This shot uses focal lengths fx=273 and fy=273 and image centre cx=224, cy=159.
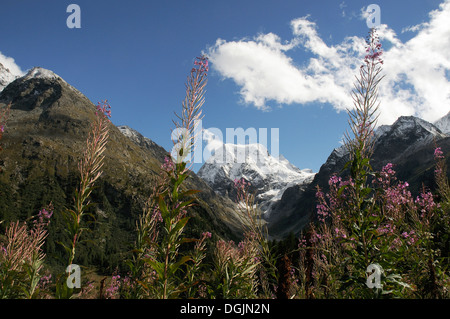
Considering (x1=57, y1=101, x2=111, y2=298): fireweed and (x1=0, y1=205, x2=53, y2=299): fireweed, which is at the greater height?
(x1=57, y1=101, x2=111, y2=298): fireweed

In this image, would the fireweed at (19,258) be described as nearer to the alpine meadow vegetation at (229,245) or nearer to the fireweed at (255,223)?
the alpine meadow vegetation at (229,245)

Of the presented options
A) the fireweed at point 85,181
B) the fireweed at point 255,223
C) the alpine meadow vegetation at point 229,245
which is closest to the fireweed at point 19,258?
the alpine meadow vegetation at point 229,245

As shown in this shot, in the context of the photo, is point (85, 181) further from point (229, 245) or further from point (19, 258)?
point (229, 245)

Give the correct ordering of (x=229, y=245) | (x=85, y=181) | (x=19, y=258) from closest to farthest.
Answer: (x=85, y=181), (x=19, y=258), (x=229, y=245)

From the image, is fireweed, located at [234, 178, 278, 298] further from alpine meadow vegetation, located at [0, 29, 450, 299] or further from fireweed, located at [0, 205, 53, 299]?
fireweed, located at [0, 205, 53, 299]

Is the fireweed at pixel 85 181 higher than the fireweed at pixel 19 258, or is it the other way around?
the fireweed at pixel 85 181

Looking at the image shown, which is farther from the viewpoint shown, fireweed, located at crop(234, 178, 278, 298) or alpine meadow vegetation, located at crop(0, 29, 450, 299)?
fireweed, located at crop(234, 178, 278, 298)

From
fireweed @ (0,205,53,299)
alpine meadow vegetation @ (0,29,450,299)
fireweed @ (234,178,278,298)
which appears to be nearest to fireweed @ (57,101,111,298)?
alpine meadow vegetation @ (0,29,450,299)

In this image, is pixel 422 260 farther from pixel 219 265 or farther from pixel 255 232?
pixel 219 265

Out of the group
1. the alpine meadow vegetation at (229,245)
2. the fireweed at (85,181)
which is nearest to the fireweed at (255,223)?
the alpine meadow vegetation at (229,245)

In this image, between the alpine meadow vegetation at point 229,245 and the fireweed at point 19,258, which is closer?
the alpine meadow vegetation at point 229,245

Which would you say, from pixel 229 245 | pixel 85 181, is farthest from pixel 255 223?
pixel 85 181

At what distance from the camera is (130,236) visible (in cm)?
19325
